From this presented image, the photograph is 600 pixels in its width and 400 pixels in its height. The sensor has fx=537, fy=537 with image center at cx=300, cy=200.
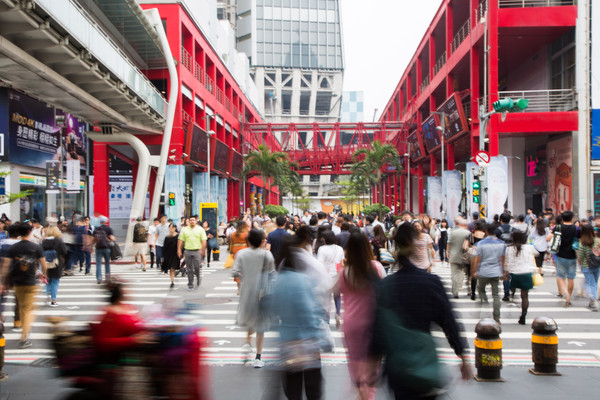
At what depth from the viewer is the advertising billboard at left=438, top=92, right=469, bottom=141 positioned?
31323 millimetres

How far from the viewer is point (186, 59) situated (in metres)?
33.3

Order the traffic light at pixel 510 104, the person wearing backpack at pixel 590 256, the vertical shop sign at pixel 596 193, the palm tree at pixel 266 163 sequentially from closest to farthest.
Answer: the person wearing backpack at pixel 590 256 → the traffic light at pixel 510 104 → the vertical shop sign at pixel 596 193 → the palm tree at pixel 266 163

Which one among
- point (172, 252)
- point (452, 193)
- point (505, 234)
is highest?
point (452, 193)

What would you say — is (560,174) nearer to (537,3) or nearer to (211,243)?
(537,3)

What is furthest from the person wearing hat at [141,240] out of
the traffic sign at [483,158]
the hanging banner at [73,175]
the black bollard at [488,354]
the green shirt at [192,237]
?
the black bollard at [488,354]

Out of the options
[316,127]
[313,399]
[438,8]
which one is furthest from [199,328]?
[316,127]

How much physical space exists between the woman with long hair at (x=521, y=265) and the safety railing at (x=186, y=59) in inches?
1035

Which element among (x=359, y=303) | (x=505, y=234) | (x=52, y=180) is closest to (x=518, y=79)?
(x=505, y=234)

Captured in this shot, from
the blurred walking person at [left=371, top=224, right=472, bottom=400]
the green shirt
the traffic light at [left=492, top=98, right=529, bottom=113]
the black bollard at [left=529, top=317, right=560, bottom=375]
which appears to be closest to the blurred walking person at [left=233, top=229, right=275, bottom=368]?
the blurred walking person at [left=371, top=224, right=472, bottom=400]

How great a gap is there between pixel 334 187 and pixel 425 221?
104 metres

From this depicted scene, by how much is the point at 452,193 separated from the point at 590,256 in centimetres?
2526

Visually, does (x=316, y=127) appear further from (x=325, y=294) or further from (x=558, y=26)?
(x=325, y=294)

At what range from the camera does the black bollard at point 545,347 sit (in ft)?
21.9

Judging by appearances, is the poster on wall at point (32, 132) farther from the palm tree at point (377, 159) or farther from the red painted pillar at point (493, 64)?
the palm tree at point (377, 159)
